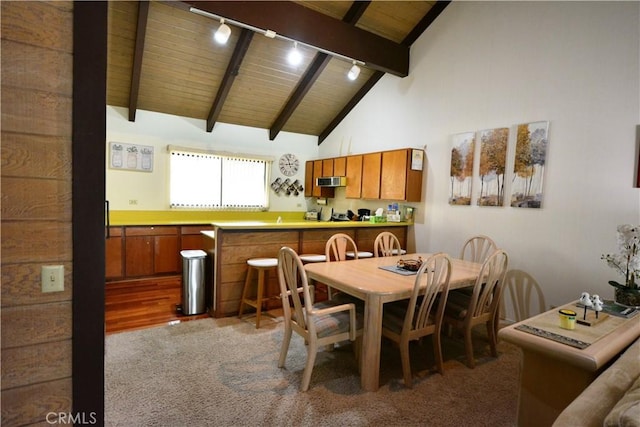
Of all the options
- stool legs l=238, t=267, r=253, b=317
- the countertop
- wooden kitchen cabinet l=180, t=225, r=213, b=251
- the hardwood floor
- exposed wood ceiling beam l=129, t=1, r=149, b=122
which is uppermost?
exposed wood ceiling beam l=129, t=1, r=149, b=122

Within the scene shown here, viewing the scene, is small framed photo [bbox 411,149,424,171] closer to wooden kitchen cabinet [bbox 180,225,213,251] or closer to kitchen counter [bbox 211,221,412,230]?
kitchen counter [bbox 211,221,412,230]

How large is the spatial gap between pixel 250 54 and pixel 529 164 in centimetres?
380

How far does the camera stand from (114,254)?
4.68 metres

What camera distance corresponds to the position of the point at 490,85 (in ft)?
12.6

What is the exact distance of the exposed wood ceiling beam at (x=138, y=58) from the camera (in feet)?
11.8

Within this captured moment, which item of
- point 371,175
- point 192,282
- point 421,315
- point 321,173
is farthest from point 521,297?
point 321,173

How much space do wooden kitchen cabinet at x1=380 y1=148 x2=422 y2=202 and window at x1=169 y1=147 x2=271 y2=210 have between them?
Answer: 252cm

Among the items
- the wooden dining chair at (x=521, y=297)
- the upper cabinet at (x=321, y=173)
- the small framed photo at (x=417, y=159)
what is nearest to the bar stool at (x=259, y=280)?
the small framed photo at (x=417, y=159)

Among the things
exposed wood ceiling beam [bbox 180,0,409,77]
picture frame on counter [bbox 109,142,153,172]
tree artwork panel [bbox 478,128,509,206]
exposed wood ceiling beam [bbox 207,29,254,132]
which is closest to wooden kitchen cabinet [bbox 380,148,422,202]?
tree artwork panel [bbox 478,128,509,206]

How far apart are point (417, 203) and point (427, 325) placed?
8.39 ft

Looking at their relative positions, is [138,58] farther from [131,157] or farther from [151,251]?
[151,251]

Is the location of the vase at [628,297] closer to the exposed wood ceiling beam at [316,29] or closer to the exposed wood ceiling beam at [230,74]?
the exposed wood ceiling beam at [316,29]

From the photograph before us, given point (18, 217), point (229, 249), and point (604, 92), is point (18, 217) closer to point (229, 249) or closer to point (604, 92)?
point (229, 249)

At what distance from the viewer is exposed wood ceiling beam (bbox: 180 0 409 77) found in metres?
3.62
